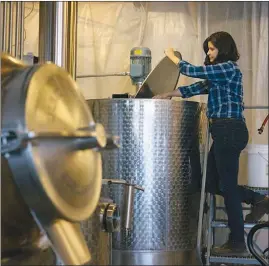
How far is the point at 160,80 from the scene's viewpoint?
3.04m

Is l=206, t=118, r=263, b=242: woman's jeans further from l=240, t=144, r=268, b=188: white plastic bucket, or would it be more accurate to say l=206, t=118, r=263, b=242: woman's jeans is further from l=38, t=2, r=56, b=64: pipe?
l=38, t=2, r=56, b=64: pipe

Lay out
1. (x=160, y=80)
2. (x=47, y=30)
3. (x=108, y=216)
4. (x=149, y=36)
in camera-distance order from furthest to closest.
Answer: (x=149, y=36) → (x=160, y=80) → (x=108, y=216) → (x=47, y=30)

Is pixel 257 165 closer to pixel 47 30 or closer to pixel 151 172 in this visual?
pixel 151 172

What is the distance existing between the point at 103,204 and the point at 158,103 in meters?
1.59

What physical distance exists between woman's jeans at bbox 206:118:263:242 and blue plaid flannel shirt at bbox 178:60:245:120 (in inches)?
1.9

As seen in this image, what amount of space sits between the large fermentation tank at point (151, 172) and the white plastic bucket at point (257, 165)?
80 cm

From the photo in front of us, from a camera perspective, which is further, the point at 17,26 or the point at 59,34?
the point at 17,26

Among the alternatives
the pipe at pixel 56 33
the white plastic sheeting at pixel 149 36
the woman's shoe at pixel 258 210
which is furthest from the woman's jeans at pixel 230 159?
the pipe at pixel 56 33

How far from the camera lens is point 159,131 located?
2857mm

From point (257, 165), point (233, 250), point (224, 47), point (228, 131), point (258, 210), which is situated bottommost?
point (233, 250)

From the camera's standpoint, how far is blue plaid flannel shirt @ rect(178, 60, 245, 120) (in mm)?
2742

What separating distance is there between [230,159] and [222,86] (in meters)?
0.36

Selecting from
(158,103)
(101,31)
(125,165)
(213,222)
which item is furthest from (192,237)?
(101,31)

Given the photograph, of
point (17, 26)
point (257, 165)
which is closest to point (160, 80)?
point (257, 165)
